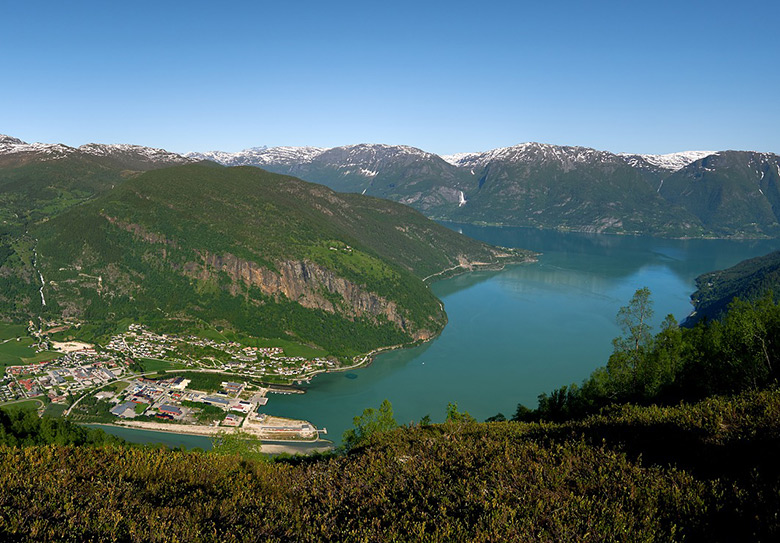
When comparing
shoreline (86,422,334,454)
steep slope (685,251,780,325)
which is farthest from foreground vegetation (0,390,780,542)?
steep slope (685,251,780,325)

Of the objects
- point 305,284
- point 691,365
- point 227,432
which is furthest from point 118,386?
point 691,365

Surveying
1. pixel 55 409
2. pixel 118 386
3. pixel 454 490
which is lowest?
pixel 55 409

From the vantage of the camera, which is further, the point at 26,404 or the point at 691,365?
the point at 26,404

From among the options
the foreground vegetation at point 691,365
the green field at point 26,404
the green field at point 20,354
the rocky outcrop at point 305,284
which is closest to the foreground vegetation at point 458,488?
the foreground vegetation at point 691,365

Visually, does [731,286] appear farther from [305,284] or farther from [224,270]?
[224,270]

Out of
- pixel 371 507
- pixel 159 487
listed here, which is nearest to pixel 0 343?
pixel 159 487

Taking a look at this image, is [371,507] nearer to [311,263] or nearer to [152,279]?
[311,263]

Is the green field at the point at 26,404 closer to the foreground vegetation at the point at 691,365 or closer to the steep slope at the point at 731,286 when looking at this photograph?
the foreground vegetation at the point at 691,365

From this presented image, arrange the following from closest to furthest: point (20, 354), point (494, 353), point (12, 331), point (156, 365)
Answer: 1. point (156, 365)
2. point (20, 354)
3. point (494, 353)
4. point (12, 331)
